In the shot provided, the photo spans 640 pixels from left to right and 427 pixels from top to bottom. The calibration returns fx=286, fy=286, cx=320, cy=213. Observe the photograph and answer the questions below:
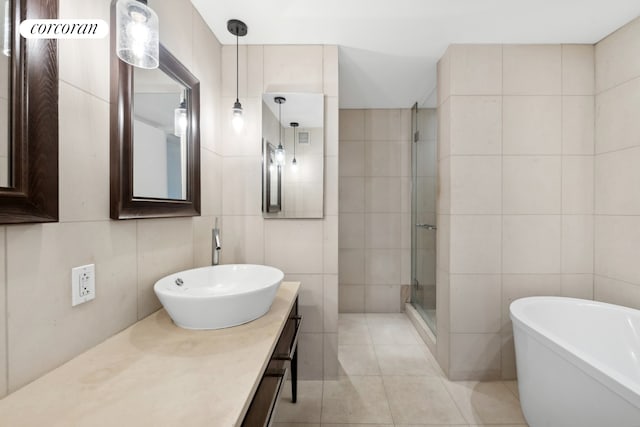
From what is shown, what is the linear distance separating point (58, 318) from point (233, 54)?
182 centimetres

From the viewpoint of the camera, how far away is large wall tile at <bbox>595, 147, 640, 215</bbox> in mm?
1719

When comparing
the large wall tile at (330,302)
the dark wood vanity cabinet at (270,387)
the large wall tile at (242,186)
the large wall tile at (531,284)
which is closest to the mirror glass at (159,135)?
the large wall tile at (242,186)

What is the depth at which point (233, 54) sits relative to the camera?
77.9 inches

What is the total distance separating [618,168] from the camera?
5.94ft

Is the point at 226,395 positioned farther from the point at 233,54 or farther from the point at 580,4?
the point at 580,4

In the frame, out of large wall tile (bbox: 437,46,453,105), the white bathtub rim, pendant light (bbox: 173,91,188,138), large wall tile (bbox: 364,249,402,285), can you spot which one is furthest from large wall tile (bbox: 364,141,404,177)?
pendant light (bbox: 173,91,188,138)

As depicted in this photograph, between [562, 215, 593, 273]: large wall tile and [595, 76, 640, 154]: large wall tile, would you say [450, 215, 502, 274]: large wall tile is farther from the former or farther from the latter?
[595, 76, 640, 154]: large wall tile

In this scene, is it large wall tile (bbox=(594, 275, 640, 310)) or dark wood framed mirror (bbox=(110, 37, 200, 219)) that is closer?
dark wood framed mirror (bbox=(110, 37, 200, 219))

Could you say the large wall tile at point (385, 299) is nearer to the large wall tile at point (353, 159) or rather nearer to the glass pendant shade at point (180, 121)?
the large wall tile at point (353, 159)

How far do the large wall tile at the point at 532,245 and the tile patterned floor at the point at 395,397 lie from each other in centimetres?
82

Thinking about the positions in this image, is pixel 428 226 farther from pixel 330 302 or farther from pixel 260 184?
pixel 260 184

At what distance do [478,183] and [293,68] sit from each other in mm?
1501

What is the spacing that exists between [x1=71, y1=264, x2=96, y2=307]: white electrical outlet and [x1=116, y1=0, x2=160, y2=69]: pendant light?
63 centimetres

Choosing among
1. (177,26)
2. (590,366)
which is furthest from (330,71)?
(590,366)
